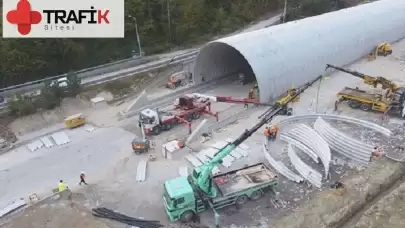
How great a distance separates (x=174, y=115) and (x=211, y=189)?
8.17 meters

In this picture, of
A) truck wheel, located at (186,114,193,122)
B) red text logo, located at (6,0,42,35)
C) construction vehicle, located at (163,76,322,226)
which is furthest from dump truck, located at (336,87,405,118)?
red text logo, located at (6,0,42,35)

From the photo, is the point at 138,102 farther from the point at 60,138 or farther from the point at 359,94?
the point at 359,94

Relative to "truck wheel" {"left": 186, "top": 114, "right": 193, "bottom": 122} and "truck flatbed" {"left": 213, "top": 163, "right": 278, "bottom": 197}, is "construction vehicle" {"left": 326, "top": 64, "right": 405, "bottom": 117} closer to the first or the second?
"truck wheel" {"left": 186, "top": 114, "right": 193, "bottom": 122}

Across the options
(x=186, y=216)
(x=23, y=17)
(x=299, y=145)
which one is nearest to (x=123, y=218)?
(x=186, y=216)

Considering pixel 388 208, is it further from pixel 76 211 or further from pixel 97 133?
pixel 97 133

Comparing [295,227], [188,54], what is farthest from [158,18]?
[295,227]

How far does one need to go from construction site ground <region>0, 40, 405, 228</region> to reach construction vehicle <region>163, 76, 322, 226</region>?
0.53 metres

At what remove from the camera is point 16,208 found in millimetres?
17938

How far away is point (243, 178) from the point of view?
18172 mm

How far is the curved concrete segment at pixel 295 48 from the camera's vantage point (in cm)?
2661

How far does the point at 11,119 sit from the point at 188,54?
15210 millimetres

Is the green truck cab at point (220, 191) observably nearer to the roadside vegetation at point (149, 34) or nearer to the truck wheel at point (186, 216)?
the truck wheel at point (186, 216)

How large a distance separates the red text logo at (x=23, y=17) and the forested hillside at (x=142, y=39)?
1963mm

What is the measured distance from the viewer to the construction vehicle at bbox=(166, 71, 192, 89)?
2980cm
